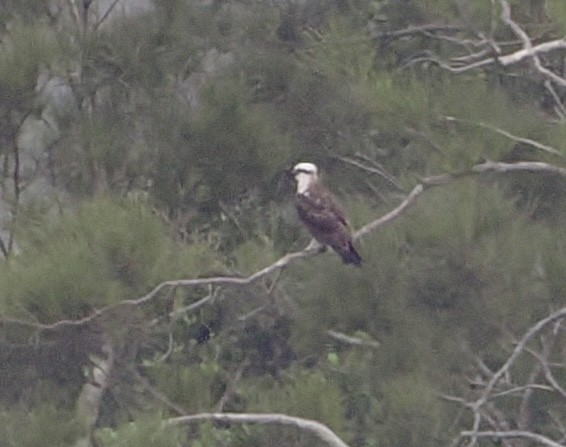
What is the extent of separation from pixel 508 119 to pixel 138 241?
0.71 meters

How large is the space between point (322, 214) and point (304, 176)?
16 centimetres

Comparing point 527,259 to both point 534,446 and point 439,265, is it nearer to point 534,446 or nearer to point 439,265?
point 439,265

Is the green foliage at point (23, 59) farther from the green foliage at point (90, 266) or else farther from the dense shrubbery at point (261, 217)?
the green foliage at point (90, 266)

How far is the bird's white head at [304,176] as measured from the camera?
4.27 meters

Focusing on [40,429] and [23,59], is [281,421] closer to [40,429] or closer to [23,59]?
[40,429]

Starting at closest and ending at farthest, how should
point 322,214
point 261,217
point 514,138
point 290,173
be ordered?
point 514,138 → point 322,214 → point 290,173 → point 261,217

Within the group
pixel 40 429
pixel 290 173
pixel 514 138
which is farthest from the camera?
pixel 290 173

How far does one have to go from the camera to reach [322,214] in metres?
4.14

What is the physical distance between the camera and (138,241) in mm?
3766

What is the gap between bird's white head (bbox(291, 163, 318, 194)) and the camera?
168 inches

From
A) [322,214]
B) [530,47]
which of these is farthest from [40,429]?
[530,47]

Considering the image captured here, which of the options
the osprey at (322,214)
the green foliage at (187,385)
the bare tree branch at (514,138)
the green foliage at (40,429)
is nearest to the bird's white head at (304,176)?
the osprey at (322,214)

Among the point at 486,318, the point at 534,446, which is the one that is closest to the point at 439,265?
the point at 486,318

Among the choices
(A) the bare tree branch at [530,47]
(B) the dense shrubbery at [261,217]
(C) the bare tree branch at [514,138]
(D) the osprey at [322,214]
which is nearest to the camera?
(A) the bare tree branch at [530,47]
